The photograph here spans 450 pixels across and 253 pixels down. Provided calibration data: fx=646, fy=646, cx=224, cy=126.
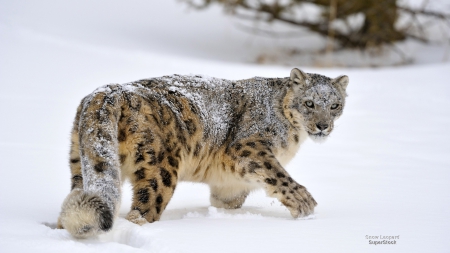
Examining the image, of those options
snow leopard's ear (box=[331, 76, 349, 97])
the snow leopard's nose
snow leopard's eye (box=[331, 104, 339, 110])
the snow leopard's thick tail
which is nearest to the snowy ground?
the snow leopard's thick tail

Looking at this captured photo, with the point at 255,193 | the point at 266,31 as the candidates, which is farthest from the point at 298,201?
the point at 266,31

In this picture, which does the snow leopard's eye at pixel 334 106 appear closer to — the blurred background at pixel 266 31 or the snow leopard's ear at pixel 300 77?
the snow leopard's ear at pixel 300 77

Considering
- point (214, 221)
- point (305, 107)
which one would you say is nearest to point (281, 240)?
point (214, 221)

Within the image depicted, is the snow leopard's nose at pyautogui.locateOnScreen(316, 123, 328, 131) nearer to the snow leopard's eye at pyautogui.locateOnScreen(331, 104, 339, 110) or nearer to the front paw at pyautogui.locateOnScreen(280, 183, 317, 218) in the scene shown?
the snow leopard's eye at pyautogui.locateOnScreen(331, 104, 339, 110)

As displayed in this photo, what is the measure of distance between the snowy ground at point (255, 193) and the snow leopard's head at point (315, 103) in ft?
2.73

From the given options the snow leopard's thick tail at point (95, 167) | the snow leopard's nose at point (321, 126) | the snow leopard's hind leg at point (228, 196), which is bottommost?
the snow leopard's hind leg at point (228, 196)

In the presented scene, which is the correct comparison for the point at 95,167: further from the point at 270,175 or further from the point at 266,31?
the point at 266,31

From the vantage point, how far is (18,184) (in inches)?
263

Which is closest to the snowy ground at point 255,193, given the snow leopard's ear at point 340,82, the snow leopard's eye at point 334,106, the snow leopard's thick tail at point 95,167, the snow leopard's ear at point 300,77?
the snow leopard's thick tail at point 95,167

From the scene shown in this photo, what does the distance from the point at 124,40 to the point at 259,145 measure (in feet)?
38.7

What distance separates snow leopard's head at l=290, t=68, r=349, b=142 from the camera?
22.0ft

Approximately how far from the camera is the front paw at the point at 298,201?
6.09 m

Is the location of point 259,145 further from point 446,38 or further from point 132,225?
point 446,38

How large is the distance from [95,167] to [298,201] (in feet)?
6.68
